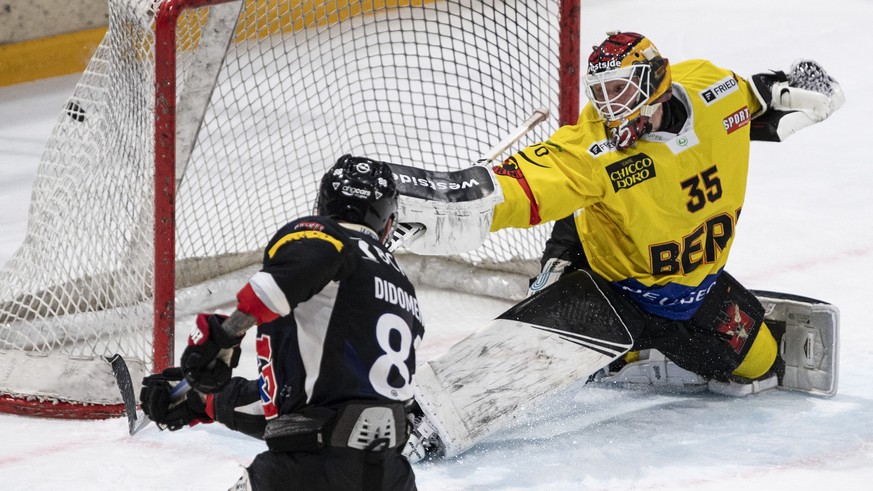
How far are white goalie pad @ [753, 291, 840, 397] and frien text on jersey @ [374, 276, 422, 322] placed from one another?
184 cm

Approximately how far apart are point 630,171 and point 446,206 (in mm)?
554

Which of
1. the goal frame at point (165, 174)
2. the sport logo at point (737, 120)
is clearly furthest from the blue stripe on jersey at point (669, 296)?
the goal frame at point (165, 174)

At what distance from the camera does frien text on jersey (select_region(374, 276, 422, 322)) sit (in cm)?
246

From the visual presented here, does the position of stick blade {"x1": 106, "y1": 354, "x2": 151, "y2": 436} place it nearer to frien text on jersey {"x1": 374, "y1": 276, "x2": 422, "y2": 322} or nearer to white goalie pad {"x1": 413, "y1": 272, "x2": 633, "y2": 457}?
white goalie pad {"x1": 413, "y1": 272, "x2": 633, "y2": 457}

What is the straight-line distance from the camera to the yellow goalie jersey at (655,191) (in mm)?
3564

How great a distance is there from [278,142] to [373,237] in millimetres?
2484

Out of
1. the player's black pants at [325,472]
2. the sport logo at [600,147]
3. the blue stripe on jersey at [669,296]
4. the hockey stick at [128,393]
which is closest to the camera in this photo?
the player's black pants at [325,472]

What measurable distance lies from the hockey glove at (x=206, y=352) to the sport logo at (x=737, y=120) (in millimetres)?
1883

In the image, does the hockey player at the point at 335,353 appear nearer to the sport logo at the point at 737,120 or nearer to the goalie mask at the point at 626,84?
the goalie mask at the point at 626,84

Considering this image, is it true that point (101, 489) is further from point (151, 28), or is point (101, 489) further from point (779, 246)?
point (779, 246)

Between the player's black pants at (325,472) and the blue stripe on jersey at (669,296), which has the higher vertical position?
Result: the blue stripe on jersey at (669,296)

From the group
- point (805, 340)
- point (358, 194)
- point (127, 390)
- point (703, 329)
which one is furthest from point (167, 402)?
point (805, 340)

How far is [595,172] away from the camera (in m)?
3.61

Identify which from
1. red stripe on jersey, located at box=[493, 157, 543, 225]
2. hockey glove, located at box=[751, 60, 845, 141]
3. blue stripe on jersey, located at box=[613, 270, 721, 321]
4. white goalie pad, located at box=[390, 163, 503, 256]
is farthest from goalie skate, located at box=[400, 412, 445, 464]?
hockey glove, located at box=[751, 60, 845, 141]
